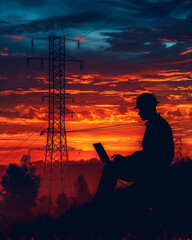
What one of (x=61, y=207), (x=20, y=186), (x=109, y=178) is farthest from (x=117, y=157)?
(x=20, y=186)

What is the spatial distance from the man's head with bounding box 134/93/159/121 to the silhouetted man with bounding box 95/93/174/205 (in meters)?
0.22

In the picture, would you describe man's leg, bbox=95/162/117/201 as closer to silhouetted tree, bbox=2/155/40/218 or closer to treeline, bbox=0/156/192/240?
treeline, bbox=0/156/192/240

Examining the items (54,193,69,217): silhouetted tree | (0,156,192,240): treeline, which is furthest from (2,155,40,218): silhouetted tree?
(0,156,192,240): treeline

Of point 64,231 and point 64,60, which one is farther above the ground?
point 64,60

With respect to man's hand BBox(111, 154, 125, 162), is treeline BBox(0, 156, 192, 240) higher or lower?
lower

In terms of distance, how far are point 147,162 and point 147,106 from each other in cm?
134

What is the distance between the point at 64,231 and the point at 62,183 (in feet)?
104

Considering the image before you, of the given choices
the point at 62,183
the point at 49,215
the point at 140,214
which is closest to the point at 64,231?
the point at 49,215

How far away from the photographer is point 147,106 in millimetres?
8828

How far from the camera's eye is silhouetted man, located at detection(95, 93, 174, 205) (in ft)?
27.3

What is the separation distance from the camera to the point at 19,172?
7975 centimetres

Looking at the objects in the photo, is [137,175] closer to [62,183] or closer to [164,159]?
[164,159]

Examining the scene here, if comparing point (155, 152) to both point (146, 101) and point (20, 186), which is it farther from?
point (20, 186)

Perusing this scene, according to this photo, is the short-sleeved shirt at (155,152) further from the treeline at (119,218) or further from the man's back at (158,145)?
the treeline at (119,218)
